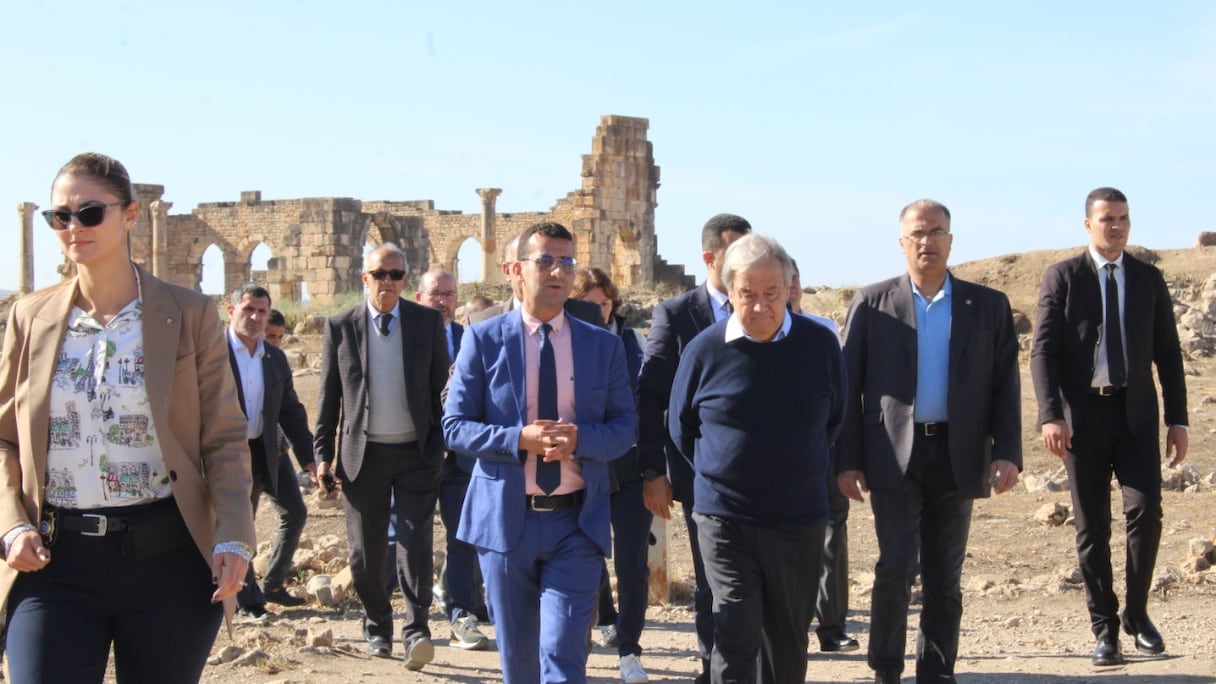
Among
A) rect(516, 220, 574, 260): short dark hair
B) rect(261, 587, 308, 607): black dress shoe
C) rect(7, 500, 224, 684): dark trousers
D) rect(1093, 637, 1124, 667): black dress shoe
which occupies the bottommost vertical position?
rect(261, 587, 308, 607): black dress shoe

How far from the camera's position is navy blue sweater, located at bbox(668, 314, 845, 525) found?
478 cm

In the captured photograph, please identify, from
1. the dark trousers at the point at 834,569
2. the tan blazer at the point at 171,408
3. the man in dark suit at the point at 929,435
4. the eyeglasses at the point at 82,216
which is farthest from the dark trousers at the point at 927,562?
the eyeglasses at the point at 82,216

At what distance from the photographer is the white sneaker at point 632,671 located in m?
6.43

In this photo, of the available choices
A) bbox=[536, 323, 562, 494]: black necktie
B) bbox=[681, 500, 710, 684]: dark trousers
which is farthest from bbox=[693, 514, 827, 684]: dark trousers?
bbox=[681, 500, 710, 684]: dark trousers

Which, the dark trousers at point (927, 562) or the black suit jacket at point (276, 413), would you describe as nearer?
the dark trousers at point (927, 562)

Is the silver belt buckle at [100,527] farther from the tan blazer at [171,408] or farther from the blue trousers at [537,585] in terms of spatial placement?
the blue trousers at [537,585]

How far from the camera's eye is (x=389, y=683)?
6.55 meters

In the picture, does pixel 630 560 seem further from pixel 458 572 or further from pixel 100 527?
pixel 100 527

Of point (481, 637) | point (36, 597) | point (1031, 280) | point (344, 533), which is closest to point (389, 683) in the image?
point (481, 637)

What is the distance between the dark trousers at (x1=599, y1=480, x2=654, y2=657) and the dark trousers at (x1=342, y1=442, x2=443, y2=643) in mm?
950

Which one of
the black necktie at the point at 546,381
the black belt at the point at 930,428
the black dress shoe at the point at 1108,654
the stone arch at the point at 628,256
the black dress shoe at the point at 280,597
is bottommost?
the black dress shoe at the point at 280,597

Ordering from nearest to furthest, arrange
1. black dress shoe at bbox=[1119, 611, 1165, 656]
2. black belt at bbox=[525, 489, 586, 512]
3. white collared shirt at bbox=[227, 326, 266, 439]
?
black belt at bbox=[525, 489, 586, 512] < black dress shoe at bbox=[1119, 611, 1165, 656] < white collared shirt at bbox=[227, 326, 266, 439]

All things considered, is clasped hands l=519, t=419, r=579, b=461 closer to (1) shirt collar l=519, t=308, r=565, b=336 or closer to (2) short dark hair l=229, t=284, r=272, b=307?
(1) shirt collar l=519, t=308, r=565, b=336

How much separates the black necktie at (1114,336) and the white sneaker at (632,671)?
2.50 metres
